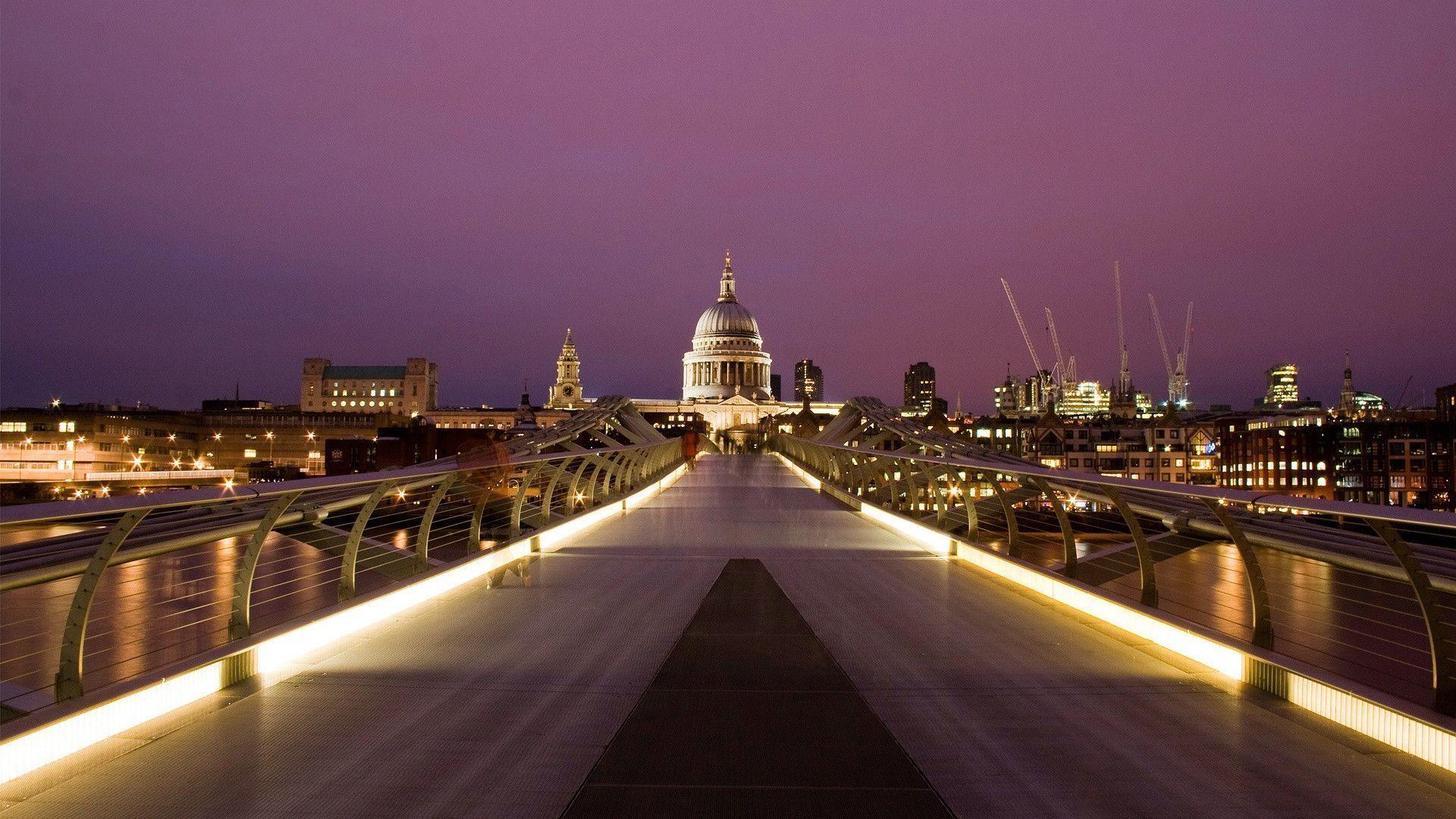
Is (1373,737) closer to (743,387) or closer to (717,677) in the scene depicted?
(717,677)

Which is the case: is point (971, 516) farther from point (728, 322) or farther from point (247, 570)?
point (728, 322)

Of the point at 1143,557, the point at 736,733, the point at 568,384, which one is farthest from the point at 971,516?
the point at 568,384

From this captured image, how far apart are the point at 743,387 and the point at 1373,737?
158066 millimetres

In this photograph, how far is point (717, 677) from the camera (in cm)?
561

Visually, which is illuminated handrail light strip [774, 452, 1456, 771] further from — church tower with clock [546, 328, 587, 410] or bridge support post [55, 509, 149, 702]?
church tower with clock [546, 328, 587, 410]

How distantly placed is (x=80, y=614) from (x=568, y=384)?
187 meters

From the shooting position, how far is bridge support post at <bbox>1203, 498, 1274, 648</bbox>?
543 centimetres

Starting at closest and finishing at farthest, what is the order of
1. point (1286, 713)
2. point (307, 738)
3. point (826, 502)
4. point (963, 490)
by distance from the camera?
point (307, 738)
point (1286, 713)
point (963, 490)
point (826, 502)

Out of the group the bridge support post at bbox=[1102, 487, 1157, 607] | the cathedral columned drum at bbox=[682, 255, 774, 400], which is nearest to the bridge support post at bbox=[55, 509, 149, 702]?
the bridge support post at bbox=[1102, 487, 1157, 607]

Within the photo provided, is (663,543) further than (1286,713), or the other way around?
(663,543)

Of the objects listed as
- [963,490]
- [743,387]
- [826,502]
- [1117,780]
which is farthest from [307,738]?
[743,387]

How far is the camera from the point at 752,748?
4.38 meters

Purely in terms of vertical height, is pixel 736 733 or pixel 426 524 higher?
pixel 426 524

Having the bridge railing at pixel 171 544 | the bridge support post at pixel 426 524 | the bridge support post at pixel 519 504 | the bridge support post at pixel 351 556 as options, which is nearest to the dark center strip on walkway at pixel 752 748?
the bridge railing at pixel 171 544
